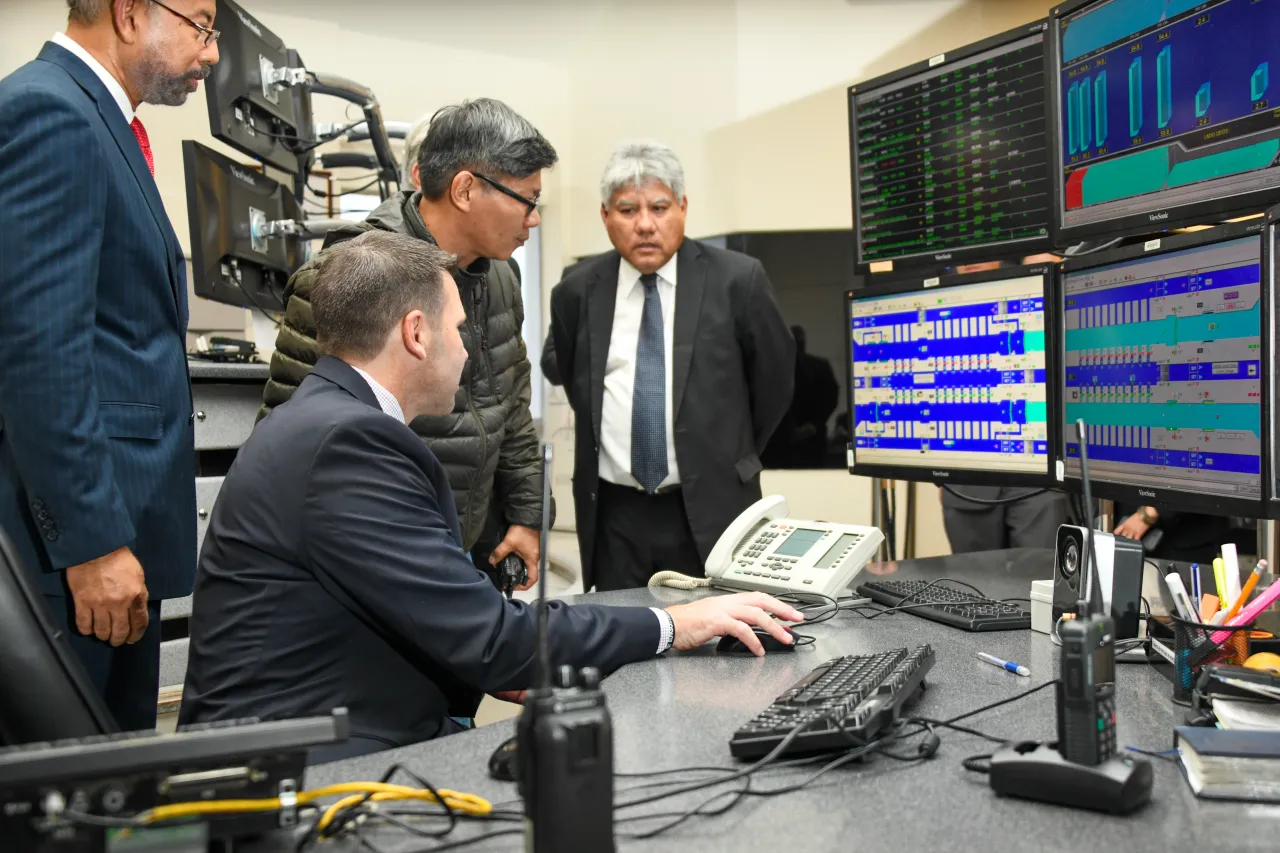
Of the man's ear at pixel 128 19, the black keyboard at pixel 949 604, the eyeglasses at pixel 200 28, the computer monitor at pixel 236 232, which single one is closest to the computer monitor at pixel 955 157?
the black keyboard at pixel 949 604

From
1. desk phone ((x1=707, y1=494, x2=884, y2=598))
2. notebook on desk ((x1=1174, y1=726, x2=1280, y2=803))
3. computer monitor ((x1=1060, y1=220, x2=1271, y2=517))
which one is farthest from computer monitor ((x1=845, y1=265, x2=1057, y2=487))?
notebook on desk ((x1=1174, y1=726, x2=1280, y2=803))

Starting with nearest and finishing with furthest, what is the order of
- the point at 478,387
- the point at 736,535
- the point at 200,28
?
1. the point at 200,28
2. the point at 736,535
3. the point at 478,387

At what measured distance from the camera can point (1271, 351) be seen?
1.40 m

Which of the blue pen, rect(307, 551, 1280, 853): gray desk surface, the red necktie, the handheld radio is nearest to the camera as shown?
the handheld radio

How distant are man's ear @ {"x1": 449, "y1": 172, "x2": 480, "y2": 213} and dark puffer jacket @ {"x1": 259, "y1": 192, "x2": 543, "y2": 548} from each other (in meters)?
0.08

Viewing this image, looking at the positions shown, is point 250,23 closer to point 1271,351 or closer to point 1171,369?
point 1171,369

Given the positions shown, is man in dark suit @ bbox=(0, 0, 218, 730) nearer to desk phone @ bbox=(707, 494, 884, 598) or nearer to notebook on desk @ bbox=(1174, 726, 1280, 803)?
desk phone @ bbox=(707, 494, 884, 598)

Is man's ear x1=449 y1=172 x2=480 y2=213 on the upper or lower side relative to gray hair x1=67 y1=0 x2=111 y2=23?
lower

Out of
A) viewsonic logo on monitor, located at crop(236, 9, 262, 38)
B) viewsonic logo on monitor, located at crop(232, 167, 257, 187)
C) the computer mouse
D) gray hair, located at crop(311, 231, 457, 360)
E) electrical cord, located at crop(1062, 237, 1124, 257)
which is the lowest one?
the computer mouse

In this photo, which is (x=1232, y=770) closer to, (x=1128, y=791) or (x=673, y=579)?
(x=1128, y=791)

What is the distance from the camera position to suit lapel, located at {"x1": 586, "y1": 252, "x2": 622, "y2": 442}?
2.70 m

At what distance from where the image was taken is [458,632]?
4.05 feet

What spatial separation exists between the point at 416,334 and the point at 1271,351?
3.76ft

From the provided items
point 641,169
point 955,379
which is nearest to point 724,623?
point 955,379
